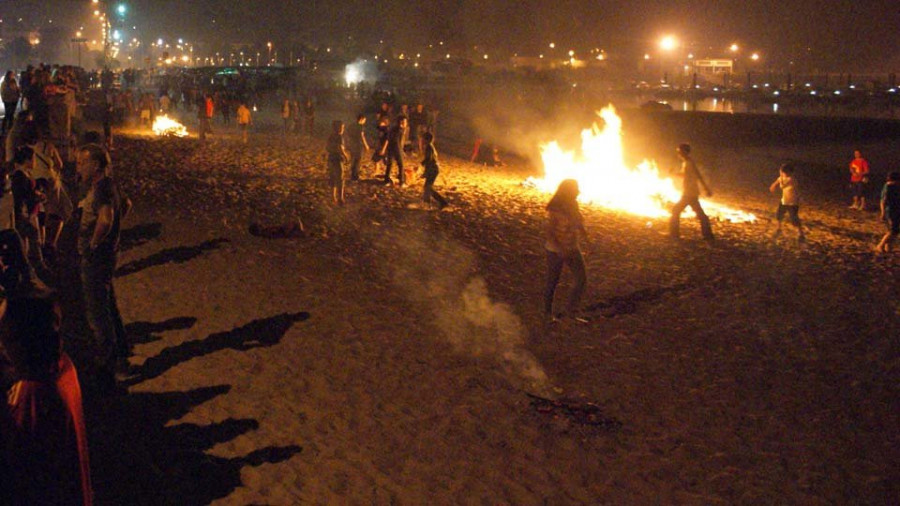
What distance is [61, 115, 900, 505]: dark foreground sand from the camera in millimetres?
5930

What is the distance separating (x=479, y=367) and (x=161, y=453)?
3.20m

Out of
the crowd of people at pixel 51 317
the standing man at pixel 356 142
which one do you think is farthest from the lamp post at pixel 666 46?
the crowd of people at pixel 51 317

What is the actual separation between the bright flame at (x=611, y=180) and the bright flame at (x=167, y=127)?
483 inches

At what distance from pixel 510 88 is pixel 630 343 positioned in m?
49.4

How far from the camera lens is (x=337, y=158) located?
14891mm

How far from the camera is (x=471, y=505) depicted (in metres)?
5.54

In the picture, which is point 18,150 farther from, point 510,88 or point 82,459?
point 510,88

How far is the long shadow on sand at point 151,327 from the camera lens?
26.9 ft

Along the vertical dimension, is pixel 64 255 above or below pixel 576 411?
above

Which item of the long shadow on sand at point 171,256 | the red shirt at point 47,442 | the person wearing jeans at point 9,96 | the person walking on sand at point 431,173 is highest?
the person wearing jeans at point 9,96

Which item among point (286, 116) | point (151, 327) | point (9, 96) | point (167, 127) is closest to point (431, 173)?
point (151, 327)

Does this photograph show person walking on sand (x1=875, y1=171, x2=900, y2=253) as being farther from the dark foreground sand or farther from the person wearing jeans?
the person wearing jeans

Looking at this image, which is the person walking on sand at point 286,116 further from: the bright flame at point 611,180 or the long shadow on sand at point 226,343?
the long shadow on sand at point 226,343

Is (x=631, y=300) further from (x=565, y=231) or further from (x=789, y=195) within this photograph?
(x=789, y=195)
